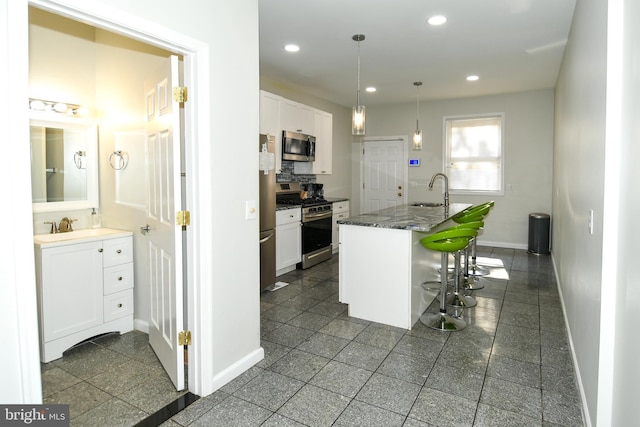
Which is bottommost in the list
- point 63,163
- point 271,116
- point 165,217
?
point 165,217

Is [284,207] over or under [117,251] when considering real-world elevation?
over

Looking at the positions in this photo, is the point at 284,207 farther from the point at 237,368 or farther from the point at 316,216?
the point at 237,368

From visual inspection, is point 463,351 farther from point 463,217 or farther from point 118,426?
point 118,426

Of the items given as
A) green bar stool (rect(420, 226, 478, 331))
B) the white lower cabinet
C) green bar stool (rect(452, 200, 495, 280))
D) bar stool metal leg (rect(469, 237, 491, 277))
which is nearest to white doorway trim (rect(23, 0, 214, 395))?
green bar stool (rect(420, 226, 478, 331))

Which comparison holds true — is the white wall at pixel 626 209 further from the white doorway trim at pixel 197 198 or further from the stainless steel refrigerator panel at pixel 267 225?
the stainless steel refrigerator panel at pixel 267 225

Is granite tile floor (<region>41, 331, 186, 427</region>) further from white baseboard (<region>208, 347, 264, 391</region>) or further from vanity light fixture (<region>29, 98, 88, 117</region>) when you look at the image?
vanity light fixture (<region>29, 98, 88, 117</region>)

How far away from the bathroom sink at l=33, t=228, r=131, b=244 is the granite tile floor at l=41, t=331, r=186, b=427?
86 cm

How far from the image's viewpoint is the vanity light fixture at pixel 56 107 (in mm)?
3123

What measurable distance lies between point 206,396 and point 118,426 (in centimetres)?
48

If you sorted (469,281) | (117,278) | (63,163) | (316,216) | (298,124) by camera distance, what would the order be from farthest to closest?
1. (298,124)
2. (316,216)
3. (469,281)
4. (63,163)
5. (117,278)

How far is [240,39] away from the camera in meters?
2.48

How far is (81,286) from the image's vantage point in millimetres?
2990

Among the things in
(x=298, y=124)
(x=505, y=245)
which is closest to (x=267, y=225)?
(x=298, y=124)

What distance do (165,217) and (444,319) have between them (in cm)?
249
